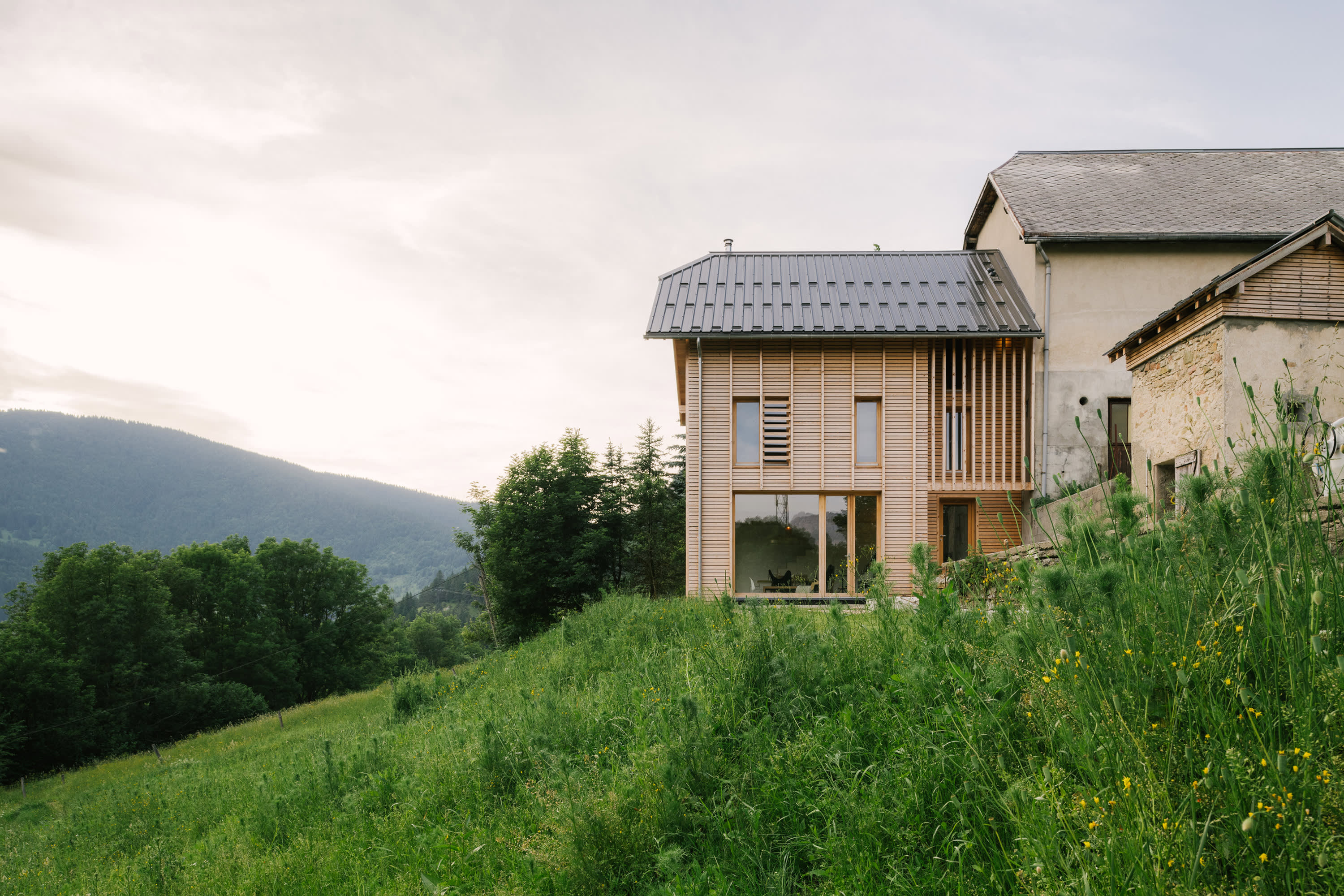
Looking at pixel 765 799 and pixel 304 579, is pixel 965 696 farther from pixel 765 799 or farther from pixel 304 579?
pixel 304 579

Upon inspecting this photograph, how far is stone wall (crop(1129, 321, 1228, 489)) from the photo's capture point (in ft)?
28.5

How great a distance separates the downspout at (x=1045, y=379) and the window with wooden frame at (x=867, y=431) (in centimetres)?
361

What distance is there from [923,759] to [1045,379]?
47.7 ft

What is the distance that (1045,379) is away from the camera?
49.5ft

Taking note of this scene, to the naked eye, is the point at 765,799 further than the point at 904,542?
No

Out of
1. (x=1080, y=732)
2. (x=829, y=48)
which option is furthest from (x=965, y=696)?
(x=829, y=48)

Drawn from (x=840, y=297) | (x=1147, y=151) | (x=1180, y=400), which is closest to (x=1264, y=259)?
(x=1180, y=400)

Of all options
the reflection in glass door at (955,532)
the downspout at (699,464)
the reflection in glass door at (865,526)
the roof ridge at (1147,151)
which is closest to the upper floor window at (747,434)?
the downspout at (699,464)

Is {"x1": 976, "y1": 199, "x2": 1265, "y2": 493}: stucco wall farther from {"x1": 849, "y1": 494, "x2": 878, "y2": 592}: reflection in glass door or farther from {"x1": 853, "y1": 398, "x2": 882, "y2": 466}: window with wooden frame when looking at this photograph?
{"x1": 849, "y1": 494, "x2": 878, "y2": 592}: reflection in glass door

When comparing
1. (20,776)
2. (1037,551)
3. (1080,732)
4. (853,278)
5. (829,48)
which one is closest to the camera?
(1080,732)

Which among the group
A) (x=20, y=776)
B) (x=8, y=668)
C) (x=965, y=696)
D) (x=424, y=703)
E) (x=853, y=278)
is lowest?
(x=20, y=776)

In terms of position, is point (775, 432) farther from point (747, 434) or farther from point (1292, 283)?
point (1292, 283)

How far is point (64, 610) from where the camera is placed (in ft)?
111

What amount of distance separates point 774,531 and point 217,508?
225516 mm
